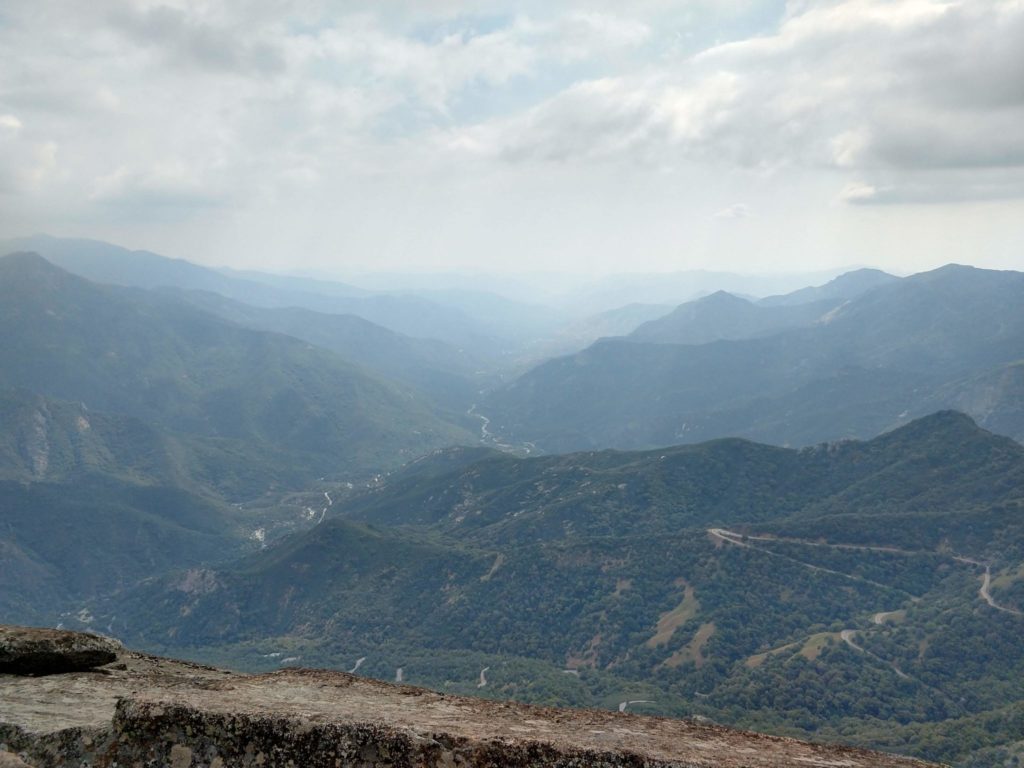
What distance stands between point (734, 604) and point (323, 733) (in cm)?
13731

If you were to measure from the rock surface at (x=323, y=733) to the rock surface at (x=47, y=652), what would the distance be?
70 centimetres

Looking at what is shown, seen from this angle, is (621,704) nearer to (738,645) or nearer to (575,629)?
(738,645)

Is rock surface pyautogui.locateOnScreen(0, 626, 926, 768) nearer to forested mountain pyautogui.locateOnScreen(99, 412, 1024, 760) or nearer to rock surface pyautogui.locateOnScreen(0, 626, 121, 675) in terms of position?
rock surface pyautogui.locateOnScreen(0, 626, 121, 675)

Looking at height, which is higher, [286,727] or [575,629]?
[286,727]

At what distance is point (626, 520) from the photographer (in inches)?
7672

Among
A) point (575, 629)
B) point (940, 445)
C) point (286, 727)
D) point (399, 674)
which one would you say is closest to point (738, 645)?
point (575, 629)

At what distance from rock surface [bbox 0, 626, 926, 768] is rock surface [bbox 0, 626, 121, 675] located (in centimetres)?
70

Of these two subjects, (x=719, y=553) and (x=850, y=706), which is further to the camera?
(x=719, y=553)

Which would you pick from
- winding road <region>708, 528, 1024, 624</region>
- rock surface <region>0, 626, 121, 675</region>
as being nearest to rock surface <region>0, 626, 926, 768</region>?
rock surface <region>0, 626, 121, 675</region>

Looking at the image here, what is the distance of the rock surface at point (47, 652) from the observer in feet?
59.4

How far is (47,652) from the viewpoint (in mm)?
18531

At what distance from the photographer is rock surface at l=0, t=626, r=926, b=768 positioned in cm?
1336

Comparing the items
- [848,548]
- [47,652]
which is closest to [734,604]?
[848,548]

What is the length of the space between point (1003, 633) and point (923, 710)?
2821cm
